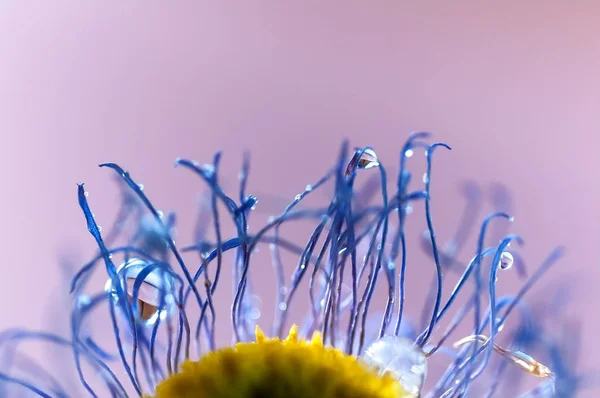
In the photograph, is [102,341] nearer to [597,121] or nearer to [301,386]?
[301,386]

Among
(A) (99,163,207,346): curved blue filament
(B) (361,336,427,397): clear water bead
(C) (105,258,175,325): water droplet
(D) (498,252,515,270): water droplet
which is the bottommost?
(B) (361,336,427,397): clear water bead

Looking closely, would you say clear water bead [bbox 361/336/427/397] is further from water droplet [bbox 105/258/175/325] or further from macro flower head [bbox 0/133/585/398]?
water droplet [bbox 105/258/175/325]

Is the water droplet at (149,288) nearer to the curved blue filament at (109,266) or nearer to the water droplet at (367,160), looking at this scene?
the curved blue filament at (109,266)

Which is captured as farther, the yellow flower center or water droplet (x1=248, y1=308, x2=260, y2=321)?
water droplet (x1=248, y1=308, x2=260, y2=321)

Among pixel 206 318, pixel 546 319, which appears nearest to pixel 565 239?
Result: pixel 546 319

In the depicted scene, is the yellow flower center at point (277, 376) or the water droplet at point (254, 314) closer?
the yellow flower center at point (277, 376)

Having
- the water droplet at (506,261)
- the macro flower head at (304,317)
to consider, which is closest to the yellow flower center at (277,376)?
the macro flower head at (304,317)

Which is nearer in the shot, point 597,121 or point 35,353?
point 35,353

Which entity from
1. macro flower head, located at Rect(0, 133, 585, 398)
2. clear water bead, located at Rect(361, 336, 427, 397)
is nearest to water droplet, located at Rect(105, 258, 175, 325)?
macro flower head, located at Rect(0, 133, 585, 398)
